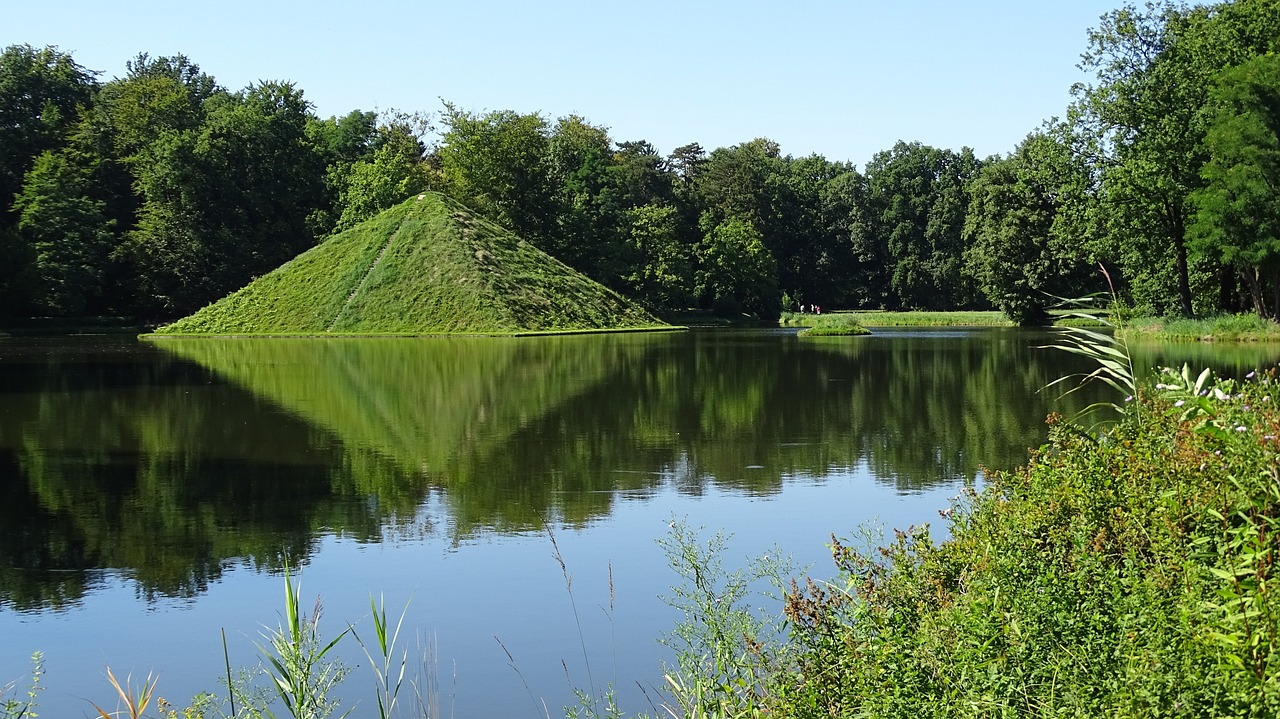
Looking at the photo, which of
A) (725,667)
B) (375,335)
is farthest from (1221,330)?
(725,667)

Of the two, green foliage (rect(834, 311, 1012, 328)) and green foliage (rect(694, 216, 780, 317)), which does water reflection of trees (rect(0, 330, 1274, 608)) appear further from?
green foliage (rect(694, 216, 780, 317))

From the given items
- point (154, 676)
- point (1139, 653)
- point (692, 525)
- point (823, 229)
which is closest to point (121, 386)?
point (692, 525)

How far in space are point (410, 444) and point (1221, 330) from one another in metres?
32.4

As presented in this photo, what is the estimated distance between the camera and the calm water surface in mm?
6539

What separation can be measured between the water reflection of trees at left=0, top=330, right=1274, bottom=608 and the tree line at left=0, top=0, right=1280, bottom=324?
16.0 meters

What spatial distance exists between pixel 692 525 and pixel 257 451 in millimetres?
7416

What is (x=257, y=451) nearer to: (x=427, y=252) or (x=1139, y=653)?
(x=1139, y=653)

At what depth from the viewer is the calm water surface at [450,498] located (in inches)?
257

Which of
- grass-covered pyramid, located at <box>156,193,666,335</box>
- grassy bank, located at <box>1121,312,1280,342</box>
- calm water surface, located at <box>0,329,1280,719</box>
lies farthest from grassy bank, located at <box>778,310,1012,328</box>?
calm water surface, located at <box>0,329,1280,719</box>

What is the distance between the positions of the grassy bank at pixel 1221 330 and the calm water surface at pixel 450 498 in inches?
499

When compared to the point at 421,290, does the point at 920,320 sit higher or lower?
lower

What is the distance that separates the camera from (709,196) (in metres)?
95.4

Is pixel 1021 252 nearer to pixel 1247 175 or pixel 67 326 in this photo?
pixel 1247 175

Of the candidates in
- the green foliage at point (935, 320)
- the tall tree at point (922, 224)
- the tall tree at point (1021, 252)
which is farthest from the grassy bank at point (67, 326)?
the tall tree at point (922, 224)
